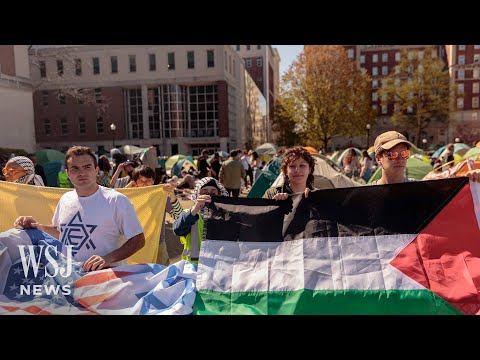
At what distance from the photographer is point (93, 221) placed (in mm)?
2668

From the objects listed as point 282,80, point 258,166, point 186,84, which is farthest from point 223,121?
point 258,166

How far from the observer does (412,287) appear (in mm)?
2611

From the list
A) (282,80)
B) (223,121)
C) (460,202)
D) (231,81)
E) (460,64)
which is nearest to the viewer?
(460,202)

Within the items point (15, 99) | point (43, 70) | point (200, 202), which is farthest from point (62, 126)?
point (200, 202)

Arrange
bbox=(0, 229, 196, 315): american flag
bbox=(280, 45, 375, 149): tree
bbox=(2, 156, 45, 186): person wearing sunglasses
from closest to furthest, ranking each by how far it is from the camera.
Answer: bbox=(0, 229, 196, 315): american flag < bbox=(2, 156, 45, 186): person wearing sunglasses < bbox=(280, 45, 375, 149): tree

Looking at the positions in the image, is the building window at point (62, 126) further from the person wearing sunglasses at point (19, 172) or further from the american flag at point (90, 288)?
the american flag at point (90, 288)

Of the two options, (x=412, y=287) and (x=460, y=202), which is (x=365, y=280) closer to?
(x=412, y=287)

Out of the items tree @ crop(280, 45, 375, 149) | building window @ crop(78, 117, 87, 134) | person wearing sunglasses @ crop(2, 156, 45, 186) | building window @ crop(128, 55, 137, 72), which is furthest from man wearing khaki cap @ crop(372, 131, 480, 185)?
building window @ crop(78, 117, 87, 134)

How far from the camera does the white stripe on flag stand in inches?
105

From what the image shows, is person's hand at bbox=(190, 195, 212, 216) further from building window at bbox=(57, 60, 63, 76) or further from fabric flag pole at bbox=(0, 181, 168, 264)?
building window at bbox=(57, 60, 63, 76)

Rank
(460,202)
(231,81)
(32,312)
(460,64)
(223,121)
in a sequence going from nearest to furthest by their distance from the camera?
(32,312)
(460,202)
(223,121)
(231,81)
(460,64)

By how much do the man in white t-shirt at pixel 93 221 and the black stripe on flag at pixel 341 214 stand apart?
0.64 meters

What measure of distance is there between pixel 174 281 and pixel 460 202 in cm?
224

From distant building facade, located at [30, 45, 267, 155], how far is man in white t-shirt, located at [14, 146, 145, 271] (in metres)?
44.9
